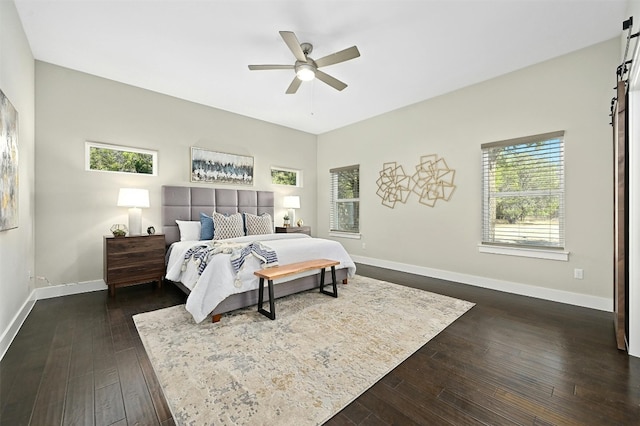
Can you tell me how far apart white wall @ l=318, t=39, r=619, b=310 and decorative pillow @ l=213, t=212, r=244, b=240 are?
260 centimetres

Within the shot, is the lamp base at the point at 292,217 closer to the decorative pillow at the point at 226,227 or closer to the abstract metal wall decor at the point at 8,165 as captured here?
the decorative pillow at the point at 226,227

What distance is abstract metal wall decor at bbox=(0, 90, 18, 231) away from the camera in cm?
213

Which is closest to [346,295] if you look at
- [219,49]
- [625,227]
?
[625,227]

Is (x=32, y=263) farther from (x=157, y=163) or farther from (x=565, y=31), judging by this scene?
(x=565, y=31)

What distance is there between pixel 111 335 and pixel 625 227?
15.1ft

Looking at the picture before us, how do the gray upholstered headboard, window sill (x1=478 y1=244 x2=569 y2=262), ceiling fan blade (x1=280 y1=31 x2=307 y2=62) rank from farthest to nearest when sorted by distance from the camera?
the gray upholstered headboard
window sill (x1=478 y1=244 x2=569 y2=262)
ceiling fan blade (x1=280 y1=31 x2=307 y2=62)

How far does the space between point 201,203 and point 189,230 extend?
1.98 ft

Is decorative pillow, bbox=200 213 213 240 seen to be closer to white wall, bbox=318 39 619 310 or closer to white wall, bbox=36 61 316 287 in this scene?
white wall, bbox=36 61 316 287

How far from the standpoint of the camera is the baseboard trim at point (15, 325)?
2146mm

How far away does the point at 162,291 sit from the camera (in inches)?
150

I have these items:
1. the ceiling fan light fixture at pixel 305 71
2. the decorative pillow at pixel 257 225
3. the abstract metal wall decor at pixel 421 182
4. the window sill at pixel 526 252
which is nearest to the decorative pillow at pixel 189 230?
the decorative pillow at pixel 257 225

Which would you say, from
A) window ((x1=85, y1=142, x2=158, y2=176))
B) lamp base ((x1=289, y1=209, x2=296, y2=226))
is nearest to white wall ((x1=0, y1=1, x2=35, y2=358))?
window ((x1=85, y1=142, x2=158, y2=176))

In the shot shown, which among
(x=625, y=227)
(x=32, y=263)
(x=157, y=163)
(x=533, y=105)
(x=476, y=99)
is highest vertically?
(x=476, y=99)

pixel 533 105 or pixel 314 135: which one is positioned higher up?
pixel 314 135
